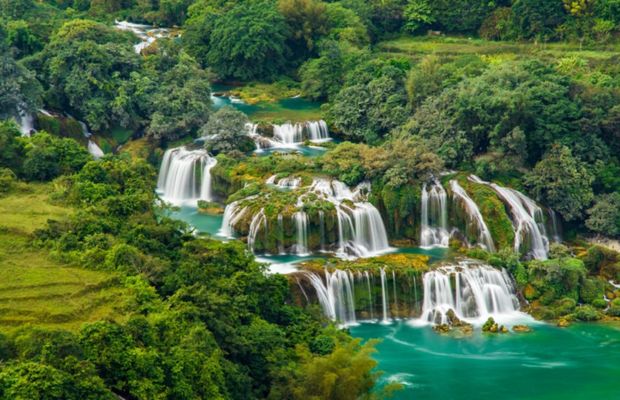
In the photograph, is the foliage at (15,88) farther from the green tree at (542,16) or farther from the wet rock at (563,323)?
the green tree at (542,16)

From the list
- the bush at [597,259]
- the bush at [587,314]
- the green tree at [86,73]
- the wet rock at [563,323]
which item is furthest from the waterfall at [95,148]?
the bush at [587,314]

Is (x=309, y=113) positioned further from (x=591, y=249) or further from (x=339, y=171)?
(x=591, y=249)

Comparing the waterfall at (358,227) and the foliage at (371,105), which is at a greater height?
the foliage at (371,105)

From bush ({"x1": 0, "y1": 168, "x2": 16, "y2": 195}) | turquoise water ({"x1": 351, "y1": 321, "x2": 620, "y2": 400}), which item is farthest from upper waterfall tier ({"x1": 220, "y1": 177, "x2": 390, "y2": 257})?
bush ({"x1": 0, "y1": 168, "x2": 16, "y2": 195})

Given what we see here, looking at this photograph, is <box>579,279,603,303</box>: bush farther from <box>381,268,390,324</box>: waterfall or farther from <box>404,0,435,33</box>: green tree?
<box>404,0,435,33</box>: green tree

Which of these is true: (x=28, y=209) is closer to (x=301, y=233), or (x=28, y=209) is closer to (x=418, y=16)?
(x=301, y=233)
